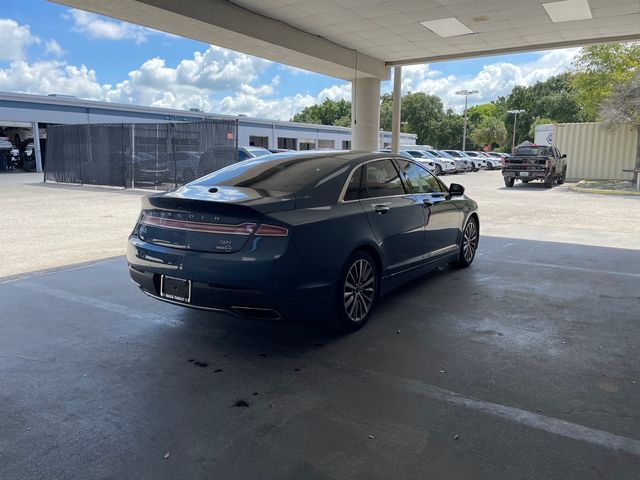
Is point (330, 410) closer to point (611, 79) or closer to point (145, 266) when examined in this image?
point (145, 266)

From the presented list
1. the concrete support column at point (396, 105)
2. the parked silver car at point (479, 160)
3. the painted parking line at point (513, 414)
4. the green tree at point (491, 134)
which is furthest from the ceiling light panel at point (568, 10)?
the green tree at point (491, 134)

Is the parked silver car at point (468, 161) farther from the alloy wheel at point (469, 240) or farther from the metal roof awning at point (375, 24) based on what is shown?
the alloy wheel at point (469, 240)

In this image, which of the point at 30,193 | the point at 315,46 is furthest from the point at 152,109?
the point at 315,46

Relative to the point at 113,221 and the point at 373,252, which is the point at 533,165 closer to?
the point at 113,221

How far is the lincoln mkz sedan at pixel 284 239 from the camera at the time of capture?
3.72 meters

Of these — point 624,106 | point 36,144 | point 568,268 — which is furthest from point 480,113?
point 568,268

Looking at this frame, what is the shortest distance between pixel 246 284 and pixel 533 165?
66.4ft

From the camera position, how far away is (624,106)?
2259 centimetres

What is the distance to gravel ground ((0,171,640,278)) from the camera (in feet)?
26.5

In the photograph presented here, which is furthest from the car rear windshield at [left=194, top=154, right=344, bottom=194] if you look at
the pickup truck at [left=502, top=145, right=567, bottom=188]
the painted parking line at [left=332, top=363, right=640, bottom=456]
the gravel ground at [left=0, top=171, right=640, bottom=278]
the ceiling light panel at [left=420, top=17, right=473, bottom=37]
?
the pickup truck at [left=502, top=145, right=567, bottom=188]

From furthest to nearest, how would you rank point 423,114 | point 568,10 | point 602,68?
1. point 423,114
2. point 602,68
3. point 568,10

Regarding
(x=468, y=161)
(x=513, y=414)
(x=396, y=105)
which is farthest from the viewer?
(x=468, y=161)

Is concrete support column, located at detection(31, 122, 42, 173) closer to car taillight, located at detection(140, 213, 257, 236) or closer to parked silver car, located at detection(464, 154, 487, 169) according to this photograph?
parked silver car, located at detection(464, 154, 487, 169)

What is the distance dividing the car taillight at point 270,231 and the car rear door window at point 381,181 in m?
1.17
